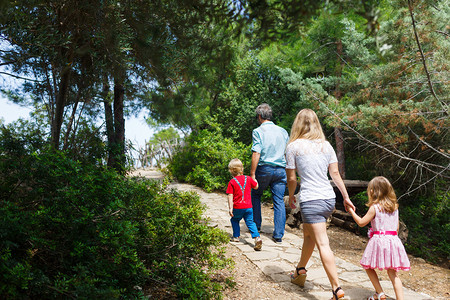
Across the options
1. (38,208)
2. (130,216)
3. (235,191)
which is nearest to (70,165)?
(38,208)

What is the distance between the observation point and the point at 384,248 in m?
3.36

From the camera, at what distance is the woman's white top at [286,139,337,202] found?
10.5 ft

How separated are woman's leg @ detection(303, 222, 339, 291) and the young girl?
406mm

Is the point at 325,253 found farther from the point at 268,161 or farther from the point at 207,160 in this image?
the point at 207,160

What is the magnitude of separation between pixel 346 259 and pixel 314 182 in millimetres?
3063

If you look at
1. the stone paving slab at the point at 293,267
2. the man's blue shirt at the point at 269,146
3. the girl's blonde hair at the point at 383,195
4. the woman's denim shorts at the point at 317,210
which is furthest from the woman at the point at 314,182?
the man's blue shirt at the point at 269,146

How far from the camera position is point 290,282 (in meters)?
3.87

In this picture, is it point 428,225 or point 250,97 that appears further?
point 250,97

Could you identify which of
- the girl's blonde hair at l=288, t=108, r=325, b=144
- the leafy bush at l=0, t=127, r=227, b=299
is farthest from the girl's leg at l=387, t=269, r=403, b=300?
the leafy bush at l=0, t=127, r=227, b=299

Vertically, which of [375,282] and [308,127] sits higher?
[308,127]

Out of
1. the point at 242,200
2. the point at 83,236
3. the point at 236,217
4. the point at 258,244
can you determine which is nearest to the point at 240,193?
the point at 242,200

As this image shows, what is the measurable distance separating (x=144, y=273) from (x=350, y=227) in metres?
6.25

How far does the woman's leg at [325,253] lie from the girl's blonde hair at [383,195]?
0.72 metres

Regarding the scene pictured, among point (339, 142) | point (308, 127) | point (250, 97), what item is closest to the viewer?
point (308, 127)
